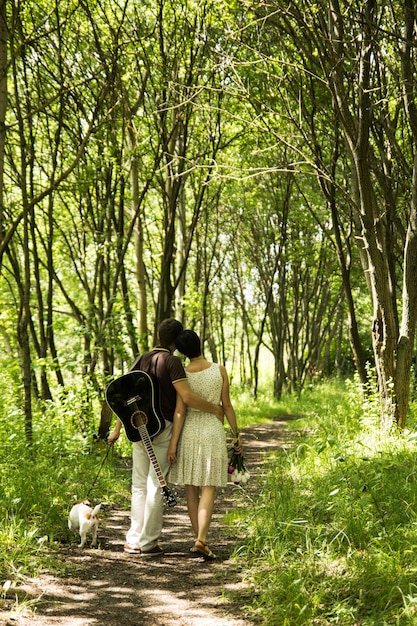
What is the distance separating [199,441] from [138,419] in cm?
56

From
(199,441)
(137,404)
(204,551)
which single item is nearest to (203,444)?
(199,441)

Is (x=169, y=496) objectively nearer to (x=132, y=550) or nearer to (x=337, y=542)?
(x=132, y=550)

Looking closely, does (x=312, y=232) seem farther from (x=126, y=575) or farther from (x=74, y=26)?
(x=126, y=575)

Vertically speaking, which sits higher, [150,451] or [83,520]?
[150,451]

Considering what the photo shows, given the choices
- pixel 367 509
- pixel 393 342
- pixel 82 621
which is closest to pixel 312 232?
pixel 393 342

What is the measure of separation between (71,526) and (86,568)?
2.18 feet

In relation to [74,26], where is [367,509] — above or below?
below

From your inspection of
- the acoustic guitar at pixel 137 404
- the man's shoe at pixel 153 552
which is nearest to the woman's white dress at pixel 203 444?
the acoustic guitar at pixel 137 404

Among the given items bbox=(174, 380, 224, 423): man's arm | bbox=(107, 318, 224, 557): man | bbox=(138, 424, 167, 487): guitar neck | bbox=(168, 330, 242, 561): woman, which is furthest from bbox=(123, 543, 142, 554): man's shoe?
bbox=(174, 380, 224, 423): man's arm

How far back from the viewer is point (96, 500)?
755 centimetres

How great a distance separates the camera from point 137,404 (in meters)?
5.91

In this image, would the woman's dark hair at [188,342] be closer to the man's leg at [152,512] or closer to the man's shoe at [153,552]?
the man's leg at [152,512]

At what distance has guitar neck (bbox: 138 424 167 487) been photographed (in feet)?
19.1

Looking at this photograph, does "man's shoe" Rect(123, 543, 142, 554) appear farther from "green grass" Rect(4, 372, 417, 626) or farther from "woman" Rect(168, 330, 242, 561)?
"green grass" Rect(4, 372, 417, 626)
